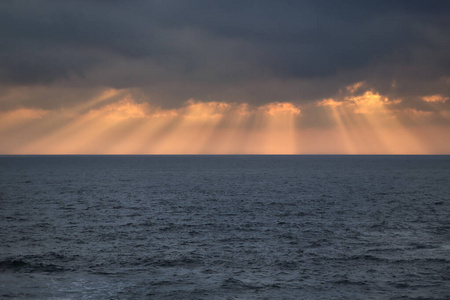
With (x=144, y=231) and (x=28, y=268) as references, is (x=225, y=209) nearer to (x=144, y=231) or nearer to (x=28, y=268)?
(x=144, y=231)

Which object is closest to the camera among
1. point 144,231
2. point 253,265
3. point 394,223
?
point 253,265

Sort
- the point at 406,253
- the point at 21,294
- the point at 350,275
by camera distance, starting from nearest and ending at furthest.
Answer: the point at 21,294
the point at 350,275
the point at 406,253

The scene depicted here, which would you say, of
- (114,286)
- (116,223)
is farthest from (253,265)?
(116,223)

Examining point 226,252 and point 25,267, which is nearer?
point 25,267

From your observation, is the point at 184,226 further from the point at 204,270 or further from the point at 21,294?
the point at 21,294

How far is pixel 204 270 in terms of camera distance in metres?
25.7

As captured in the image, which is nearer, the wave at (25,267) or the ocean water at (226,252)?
the ocean water at (226,252)

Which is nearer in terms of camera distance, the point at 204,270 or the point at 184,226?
the point at 204,270

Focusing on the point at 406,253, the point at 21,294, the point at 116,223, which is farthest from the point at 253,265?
the point at 116,223

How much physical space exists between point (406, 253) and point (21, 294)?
2561cm

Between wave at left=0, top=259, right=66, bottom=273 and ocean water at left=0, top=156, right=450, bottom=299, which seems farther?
wave at left=0, top=259, right=66, bottom=273

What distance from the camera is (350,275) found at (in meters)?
24.5

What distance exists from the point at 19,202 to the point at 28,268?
39.7m

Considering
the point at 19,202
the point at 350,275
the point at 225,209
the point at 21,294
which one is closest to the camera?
the point at 21,294
